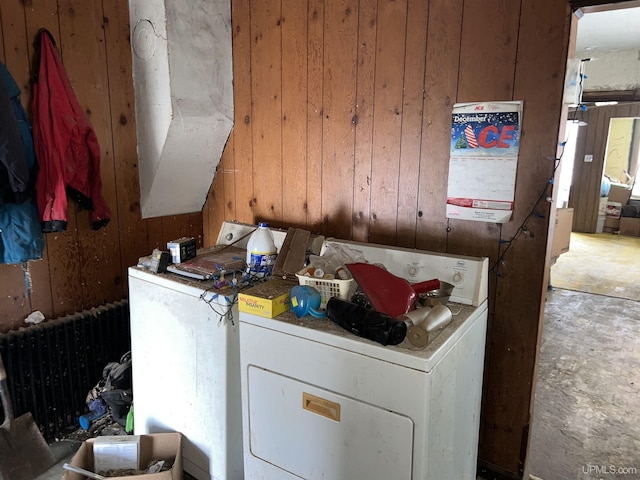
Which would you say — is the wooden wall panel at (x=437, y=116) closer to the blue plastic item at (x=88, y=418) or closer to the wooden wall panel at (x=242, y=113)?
the wooden wall panel at (x=242, y=113)

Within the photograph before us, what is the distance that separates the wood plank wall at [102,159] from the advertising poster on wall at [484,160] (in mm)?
1689

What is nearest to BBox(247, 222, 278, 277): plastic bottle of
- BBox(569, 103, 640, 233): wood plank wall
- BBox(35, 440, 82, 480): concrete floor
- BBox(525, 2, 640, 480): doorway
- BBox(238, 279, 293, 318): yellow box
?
BBox(238, 279, 293, 318): yellow box

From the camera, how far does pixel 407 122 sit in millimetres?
1884

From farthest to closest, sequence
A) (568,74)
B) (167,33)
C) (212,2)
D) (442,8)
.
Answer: (212,2) → (167,33) → (442,8) → (568,74)

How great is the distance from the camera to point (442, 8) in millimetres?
1738

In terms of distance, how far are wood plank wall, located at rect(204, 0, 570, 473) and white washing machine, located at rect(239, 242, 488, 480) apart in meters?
0.25

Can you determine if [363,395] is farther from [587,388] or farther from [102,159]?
[587,388]

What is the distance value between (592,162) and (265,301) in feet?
24.4

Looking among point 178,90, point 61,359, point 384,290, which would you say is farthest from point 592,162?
point 61,359

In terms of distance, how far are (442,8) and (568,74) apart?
0.54 meters

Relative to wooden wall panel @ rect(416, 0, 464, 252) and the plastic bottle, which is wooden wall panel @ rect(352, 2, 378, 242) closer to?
wooden wall panel @ rect(416, 0, 464, 252)

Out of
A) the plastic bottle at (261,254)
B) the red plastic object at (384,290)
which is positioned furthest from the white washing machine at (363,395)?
the plastic bottle at (261,254)

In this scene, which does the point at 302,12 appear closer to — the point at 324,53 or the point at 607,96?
the point at 324,53

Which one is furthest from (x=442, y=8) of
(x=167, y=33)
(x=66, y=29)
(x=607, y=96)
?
(x=607, y=96)
